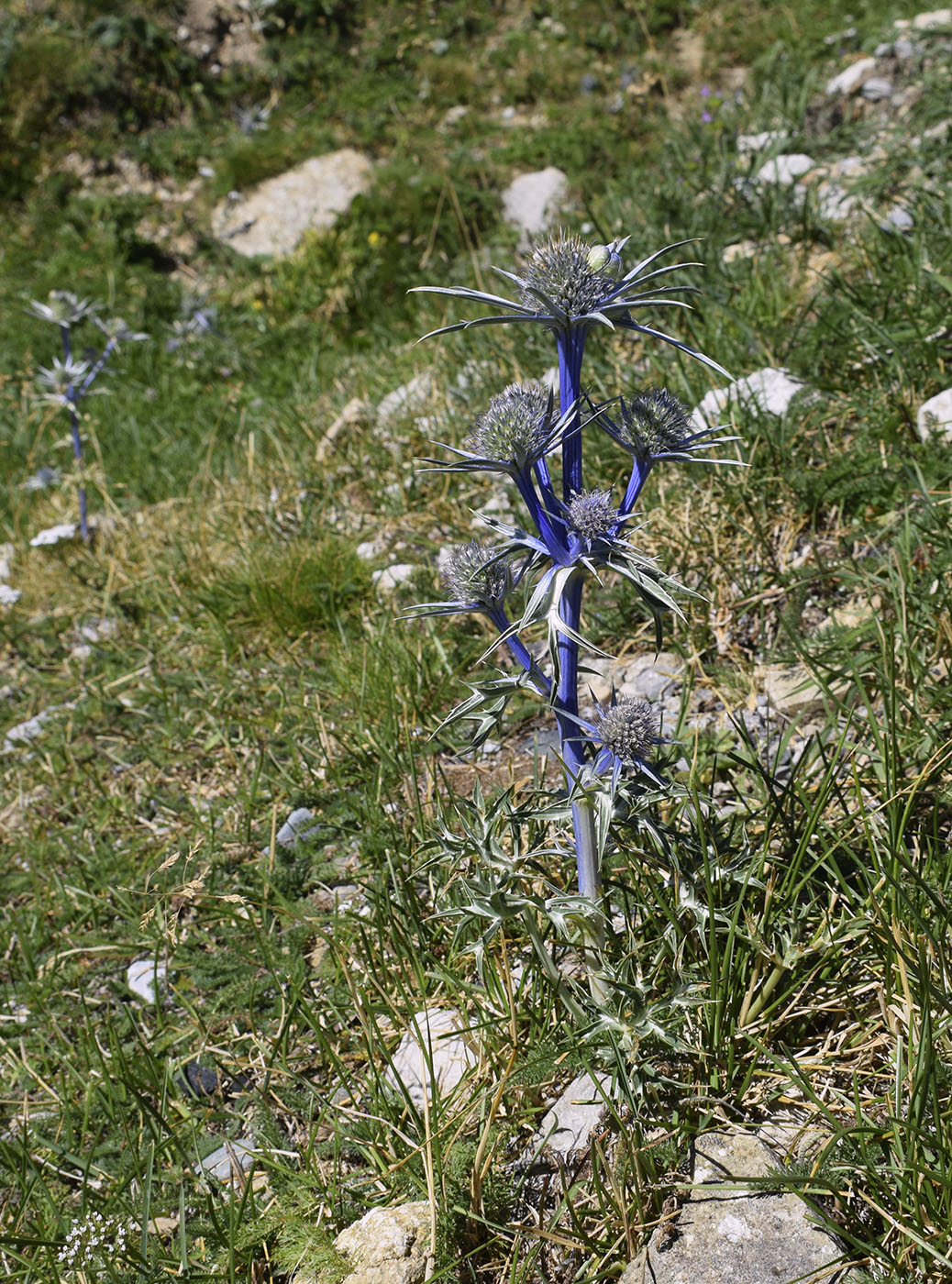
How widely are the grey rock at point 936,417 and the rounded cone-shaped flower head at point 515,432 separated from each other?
72.6 inches

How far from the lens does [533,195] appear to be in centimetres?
648

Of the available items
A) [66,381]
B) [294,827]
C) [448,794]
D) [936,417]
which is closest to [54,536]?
[66,381]

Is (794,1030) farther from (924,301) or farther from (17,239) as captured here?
(17,239)

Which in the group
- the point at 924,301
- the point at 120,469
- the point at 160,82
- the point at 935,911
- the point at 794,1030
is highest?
the point at 160,82

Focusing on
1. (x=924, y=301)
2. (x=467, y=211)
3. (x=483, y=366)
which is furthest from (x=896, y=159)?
(x=467, y=211)

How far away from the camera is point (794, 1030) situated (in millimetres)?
1849

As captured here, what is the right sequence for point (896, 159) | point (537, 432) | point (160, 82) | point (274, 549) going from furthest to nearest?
point (160, 82)
point (896, 159)
point (274, 549)
point (537, 432)

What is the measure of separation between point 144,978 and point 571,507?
1.82 metres

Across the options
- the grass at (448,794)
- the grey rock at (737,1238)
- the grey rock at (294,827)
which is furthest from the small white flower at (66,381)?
the grey rock at (737,1238)

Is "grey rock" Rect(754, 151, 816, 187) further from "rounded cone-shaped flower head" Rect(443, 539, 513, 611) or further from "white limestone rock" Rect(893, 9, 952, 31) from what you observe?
"rounded cone-shaped flower head" Rect(443, 539, 513, 611)

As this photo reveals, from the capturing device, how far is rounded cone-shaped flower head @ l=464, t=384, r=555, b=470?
1476 millimetres

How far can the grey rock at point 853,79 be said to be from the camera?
17.4 feet

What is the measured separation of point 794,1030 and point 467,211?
587 cm

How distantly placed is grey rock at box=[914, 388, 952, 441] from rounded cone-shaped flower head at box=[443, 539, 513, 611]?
1.84 metres
